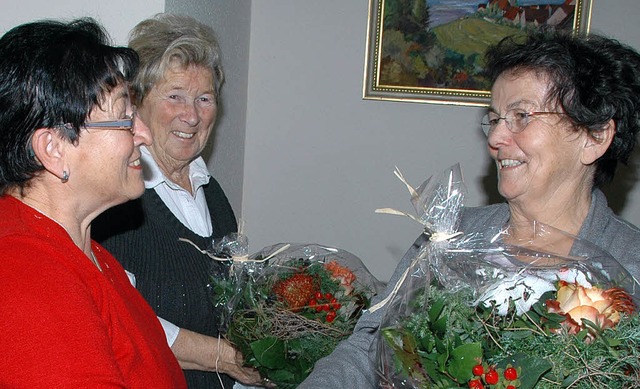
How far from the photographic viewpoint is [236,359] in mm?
1899

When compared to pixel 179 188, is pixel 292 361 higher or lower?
lower

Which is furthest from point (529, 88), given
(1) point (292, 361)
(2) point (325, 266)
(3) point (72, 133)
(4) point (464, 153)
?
(4) point (464, 153)

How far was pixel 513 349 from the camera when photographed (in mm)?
1060

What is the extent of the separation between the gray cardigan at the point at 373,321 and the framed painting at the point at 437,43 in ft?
6.44

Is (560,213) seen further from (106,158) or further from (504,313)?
(106,158)

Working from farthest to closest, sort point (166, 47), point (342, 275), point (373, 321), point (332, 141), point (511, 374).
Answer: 1. point (332, 141)
2. point (166, 47)
3. point (342, 275)
4. point (373, 321)
5. point (511, 374)

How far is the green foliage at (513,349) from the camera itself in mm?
994

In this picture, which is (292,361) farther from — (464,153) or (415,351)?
(464,153)

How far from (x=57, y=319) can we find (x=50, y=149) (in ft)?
1.16

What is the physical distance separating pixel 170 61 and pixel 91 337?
1.14 m

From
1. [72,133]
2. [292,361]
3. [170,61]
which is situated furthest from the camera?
[170,61]

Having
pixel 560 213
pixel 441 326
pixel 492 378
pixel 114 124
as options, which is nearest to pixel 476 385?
pixel 492 378

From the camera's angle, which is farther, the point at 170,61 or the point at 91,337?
the point at 170,61

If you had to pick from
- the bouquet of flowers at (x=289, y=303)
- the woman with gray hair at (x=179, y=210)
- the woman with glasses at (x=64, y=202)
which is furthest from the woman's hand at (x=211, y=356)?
the woman with glasses at (x=64, y=202)
